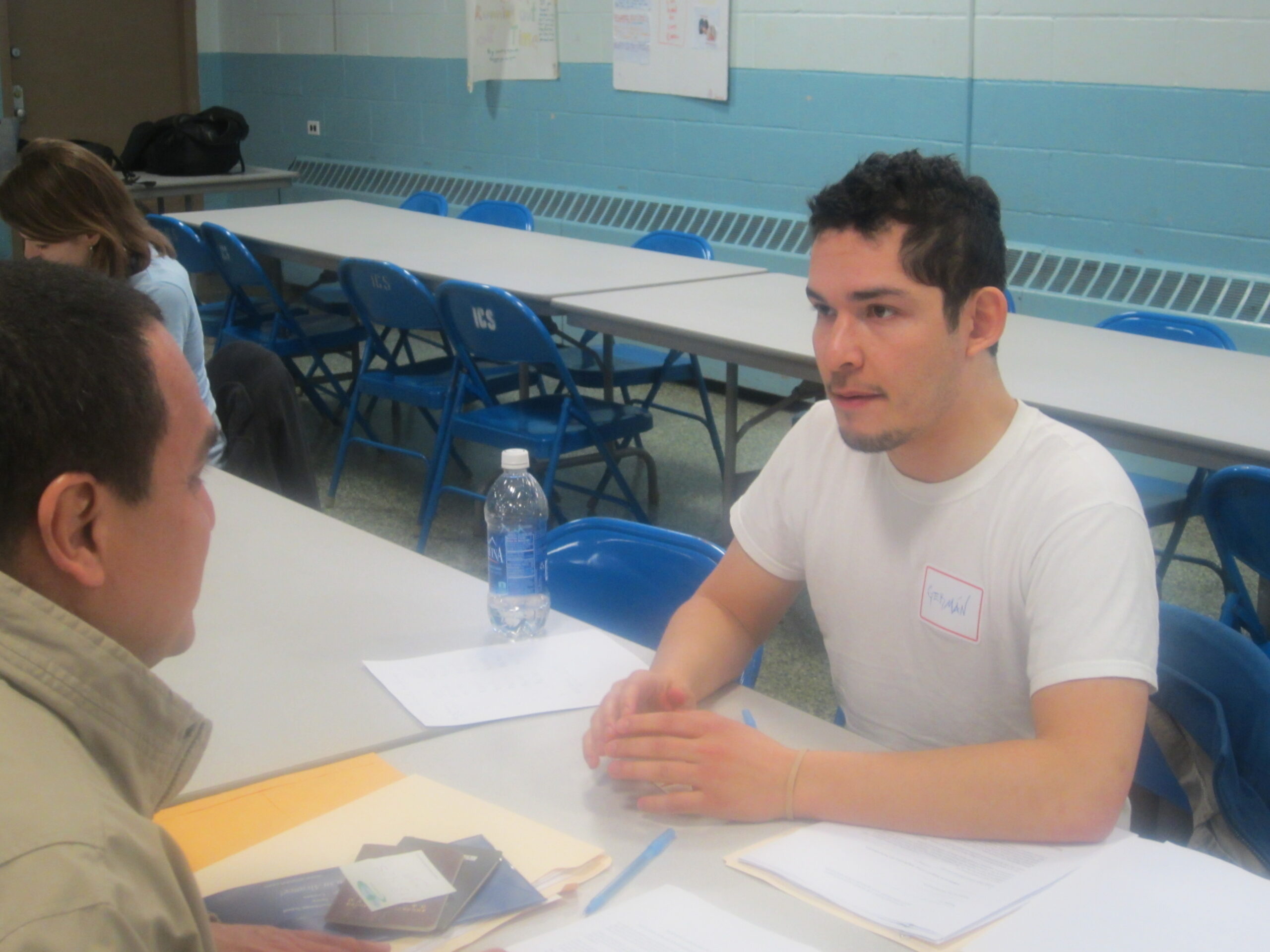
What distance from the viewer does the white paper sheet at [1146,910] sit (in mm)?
961

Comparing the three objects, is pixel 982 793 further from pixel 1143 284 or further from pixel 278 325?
pixel 278 325

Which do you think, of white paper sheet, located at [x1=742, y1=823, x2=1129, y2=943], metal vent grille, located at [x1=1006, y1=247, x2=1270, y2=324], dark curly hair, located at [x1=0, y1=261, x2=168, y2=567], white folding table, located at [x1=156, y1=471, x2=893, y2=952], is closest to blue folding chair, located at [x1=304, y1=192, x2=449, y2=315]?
metal vent grille, located at [x1=1006, y1=247, x2=1270, y2=324]

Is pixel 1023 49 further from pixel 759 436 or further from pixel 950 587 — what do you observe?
pixel 950 587

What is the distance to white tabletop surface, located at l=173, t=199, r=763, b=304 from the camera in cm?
370

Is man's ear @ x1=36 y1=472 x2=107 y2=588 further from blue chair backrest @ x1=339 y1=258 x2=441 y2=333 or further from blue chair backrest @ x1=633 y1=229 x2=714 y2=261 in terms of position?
blue chair backrest @ x1=633 y1=229 x2=714 y2=261

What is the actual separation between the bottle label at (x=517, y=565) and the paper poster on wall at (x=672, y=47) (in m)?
3.86

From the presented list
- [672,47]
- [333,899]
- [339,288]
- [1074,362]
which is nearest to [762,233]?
[672,47]

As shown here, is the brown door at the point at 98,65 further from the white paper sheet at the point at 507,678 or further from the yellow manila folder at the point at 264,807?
the yellow manila folder at the point at 264,807

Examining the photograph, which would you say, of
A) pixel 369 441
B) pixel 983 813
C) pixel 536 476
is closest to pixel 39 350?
pixel 983 813

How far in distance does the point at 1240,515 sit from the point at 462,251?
9.09 feet

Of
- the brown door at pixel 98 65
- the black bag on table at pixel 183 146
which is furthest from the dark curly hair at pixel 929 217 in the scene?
the brown door at pixel 98 65

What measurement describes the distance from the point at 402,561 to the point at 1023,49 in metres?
3.27

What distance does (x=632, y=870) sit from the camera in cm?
108

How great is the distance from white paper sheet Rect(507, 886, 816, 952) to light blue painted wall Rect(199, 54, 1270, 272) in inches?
135
